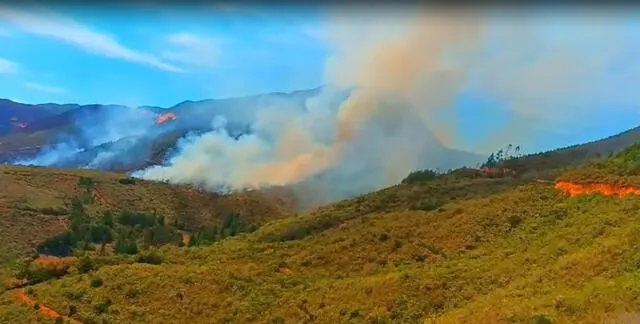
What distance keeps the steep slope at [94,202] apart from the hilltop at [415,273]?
23684 mm

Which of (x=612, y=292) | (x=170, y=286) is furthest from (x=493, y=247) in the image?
(x=170, y=286)

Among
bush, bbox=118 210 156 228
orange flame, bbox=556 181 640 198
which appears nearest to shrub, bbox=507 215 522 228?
orange flame, bbox=556 181 640 198

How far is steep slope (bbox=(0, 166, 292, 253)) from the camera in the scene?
63.2 meters

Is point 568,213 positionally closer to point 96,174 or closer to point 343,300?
point 343,300

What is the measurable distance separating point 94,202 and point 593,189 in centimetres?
6069

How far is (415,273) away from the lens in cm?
2909

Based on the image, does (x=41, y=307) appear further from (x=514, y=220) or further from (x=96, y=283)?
(x=514, y=220)

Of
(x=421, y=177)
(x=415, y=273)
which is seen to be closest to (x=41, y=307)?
(x=415, y=273)

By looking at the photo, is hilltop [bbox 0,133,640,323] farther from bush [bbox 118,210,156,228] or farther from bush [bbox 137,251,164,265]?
bush [bbox 118,210,156,228]

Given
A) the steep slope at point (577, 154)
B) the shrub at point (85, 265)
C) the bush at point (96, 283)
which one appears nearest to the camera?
the bush at point (96, 283)

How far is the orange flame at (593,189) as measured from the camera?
3228cm

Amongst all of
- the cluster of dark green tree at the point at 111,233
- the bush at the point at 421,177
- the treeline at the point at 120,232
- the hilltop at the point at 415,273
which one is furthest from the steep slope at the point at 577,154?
the cluster of dark green tree at the point at 111,233

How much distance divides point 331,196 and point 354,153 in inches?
758

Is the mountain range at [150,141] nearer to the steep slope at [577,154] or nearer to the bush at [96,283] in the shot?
the steep slope at [577,154]
